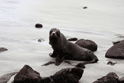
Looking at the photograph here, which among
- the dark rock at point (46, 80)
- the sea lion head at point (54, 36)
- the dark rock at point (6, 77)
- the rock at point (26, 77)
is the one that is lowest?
the dark rock at point (6, 77)

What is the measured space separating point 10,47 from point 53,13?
5291 mm

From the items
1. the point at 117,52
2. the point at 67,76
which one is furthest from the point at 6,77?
the point at 117,52

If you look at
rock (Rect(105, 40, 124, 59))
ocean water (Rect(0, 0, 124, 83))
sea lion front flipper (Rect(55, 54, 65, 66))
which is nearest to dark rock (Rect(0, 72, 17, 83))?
ocean water (Rect(0, 0, 124, 83))

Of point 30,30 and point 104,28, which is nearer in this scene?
point 30,30

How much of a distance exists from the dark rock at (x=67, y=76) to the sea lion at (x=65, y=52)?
0.80 metres

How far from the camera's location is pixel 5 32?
6043mm

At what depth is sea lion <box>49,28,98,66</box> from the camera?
12.7ft

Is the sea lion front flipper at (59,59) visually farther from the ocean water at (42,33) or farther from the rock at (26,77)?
the rock at (26,77)

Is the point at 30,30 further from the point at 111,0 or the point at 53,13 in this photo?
the point at 111,0

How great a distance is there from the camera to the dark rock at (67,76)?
293 centimetres

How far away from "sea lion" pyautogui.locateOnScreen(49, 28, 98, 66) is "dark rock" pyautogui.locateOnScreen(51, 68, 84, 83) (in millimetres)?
799

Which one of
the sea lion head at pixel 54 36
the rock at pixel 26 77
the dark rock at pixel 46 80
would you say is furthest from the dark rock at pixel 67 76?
the sea lion head at pixel 54 36

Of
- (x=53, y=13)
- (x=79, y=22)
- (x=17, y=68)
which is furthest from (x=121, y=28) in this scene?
(x=17, y=68)

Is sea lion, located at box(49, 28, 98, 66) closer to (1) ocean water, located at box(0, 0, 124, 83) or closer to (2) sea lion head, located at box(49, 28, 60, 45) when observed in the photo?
(2) sea lion head, located at box(49, 28, 60, 45)
